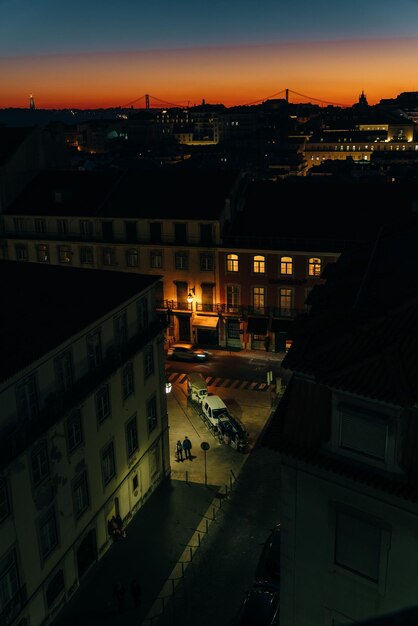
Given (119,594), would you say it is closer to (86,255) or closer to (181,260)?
(181,260)

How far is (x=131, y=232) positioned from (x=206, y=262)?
8785 mm

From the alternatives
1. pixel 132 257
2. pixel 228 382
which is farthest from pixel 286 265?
pixel 132 257

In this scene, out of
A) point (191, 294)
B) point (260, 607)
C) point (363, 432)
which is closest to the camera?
point (363, 432)

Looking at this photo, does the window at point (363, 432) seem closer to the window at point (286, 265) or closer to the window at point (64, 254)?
the window at point (286, 265)

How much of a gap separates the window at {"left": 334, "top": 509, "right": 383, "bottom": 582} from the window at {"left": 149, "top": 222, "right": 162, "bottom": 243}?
48.6 m

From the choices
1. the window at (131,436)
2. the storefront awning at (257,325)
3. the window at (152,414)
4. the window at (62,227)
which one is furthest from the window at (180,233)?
the window at (131,436)

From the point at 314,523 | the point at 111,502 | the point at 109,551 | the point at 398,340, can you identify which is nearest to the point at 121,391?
the point at 111,502

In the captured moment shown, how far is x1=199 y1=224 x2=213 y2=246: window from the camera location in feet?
203

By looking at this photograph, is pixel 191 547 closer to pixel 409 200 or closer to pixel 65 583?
pixel 65 583

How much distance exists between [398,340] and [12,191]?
197 feet

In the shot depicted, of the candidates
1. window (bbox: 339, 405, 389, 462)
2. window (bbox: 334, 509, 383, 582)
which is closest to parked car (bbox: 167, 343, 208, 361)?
window (bbox: 334, 509, 383, 582)

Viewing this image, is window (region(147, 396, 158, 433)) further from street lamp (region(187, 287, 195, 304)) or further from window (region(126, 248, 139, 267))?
window (region(126, 248, 139, 267))

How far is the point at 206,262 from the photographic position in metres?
63.2

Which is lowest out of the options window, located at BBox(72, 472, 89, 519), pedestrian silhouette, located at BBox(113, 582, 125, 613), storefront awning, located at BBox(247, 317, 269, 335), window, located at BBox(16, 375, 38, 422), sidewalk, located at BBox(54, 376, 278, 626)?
sidewalk, located at BBox(54, 376, 278, 626)
